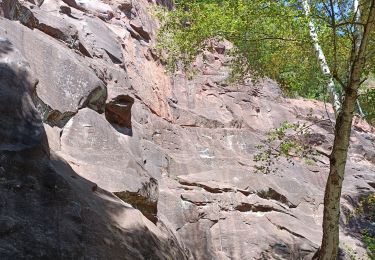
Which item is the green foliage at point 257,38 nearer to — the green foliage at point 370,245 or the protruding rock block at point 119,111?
the protruding rock block at point 119,111

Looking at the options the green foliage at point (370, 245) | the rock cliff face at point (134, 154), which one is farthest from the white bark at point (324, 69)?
the rock cliff face at point (134, 154)

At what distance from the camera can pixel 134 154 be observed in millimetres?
13602

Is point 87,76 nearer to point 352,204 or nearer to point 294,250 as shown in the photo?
point 294,250

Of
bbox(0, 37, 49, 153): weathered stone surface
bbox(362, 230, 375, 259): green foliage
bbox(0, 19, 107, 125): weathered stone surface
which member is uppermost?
bbox(0, 37, 49, 153): weathered stone surface

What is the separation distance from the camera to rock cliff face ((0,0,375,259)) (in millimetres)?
5316

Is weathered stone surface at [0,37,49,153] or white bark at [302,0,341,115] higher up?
white bark at [302,0,341,115]

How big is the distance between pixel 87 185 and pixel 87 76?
272 inches

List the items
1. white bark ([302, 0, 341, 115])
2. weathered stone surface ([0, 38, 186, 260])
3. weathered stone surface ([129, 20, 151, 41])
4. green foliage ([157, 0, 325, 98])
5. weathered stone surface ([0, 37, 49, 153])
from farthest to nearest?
weathered stone surface ([129, 20, 151, 41])
green foliage ([157, 0, 325, 98])
white bark ([302, 0, 341, 115])
weathered stone surface ([0, 37, 49, 153])
weathered stone surface ([0, 38, 186, 260])

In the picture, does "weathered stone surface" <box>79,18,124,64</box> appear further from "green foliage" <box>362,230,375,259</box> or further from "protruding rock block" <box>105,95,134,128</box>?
"green foliage" <box>362,230,375,259</box>

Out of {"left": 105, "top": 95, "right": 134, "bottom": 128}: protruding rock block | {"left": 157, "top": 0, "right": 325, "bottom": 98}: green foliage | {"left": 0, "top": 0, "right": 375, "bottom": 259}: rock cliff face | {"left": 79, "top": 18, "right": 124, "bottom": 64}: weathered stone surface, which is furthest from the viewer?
{"left": 79, "top": 18, "right": 124, "bottom": 64}: weathered stone surface

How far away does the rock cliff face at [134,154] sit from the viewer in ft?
17.4

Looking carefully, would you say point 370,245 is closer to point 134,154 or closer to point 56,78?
point 134,154

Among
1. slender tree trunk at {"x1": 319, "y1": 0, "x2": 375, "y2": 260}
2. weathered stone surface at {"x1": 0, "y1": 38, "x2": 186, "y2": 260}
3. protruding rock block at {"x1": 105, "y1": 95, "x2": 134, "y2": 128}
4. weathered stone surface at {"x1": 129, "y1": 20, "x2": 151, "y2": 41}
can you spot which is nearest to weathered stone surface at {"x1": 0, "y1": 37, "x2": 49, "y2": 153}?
weathered stone surface at {"x1": 0, "y1": 38, "x2": 186, "y2": 260}

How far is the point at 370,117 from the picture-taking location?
13.6m
